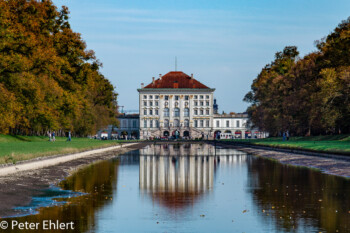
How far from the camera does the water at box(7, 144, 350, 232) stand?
35.5 feet

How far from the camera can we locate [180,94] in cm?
17788

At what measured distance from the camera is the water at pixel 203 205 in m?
10.8

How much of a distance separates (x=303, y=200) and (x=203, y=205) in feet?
9.47

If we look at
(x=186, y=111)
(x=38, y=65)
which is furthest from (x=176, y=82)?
(x=38, y=65)

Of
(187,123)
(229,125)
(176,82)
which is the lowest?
(229,125)

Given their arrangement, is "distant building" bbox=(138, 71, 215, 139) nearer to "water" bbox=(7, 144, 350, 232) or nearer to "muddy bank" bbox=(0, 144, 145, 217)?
"muddy bank" bbox=(0, 144, 145, 217)

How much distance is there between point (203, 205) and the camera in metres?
13.8

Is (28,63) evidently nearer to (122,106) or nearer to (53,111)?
(53,111)

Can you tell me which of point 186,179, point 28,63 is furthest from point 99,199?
point 28,63

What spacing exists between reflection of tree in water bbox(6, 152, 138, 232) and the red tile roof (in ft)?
514

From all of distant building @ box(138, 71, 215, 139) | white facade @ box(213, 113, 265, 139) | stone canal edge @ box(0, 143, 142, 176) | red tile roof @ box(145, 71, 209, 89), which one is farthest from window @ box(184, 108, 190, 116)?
stone canal edge @ box(0, 143, 142, 176)

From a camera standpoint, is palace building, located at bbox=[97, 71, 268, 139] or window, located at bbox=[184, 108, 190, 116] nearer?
palace building, located at bbox=[97, 71, 268, 139]

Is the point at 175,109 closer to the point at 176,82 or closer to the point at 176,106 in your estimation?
the point at 176,106

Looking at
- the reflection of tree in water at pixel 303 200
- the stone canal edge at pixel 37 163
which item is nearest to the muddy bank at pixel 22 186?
the stone canal edge at pixel 37 163
